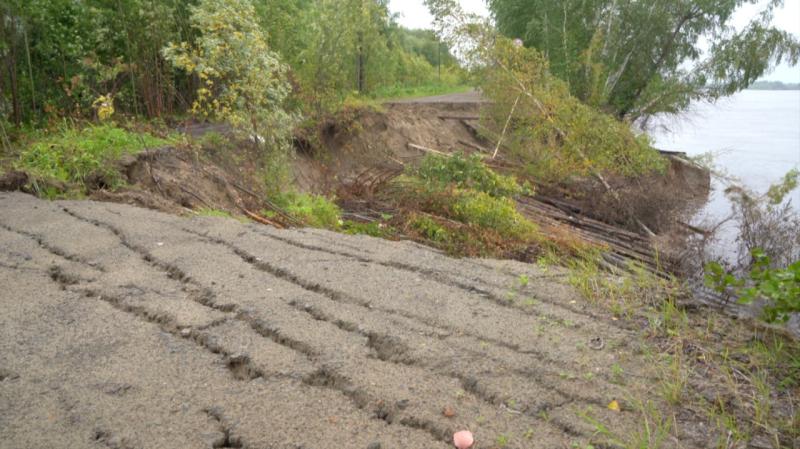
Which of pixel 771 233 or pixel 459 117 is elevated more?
pixel 459 117

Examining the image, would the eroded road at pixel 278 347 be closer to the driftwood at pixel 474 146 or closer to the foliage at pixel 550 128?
the foliage at pixel 550 128

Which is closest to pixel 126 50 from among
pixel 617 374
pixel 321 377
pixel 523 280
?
pixel 523 280

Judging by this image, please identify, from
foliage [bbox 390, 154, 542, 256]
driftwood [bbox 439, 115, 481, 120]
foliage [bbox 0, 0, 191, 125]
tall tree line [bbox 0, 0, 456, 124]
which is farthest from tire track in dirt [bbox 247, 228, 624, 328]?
driftwood [bbox 439, 115, 481, 120]

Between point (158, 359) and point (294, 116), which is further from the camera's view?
point (294, 116)

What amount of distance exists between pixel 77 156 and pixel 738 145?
24260 millimetres

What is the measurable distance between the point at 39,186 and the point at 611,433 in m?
6.21

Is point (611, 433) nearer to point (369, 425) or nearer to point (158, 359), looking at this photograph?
point (369, 425)

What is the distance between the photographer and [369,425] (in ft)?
9.43

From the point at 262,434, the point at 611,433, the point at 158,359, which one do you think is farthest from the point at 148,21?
the point at 611,433

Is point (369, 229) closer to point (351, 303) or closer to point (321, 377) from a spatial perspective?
point (351, 303)

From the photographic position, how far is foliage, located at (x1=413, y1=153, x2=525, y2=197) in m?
9.83

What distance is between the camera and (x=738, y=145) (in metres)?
24.3

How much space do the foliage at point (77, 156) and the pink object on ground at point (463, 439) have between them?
5664mm

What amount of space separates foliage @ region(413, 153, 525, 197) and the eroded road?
4.45m
